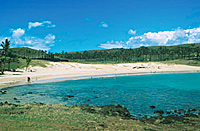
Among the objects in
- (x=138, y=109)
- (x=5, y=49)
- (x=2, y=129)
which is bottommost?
(x=138, y=109)

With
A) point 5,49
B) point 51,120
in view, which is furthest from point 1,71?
point 51,120

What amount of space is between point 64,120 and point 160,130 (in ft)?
31.8

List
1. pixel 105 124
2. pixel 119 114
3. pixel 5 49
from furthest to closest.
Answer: pixel 5 49 → pixel 119 114 → pixel 105 124

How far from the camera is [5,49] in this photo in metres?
87.2

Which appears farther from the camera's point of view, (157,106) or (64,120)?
(157,106)

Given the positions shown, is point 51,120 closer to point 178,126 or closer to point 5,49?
point 178,126

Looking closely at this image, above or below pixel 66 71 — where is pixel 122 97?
below

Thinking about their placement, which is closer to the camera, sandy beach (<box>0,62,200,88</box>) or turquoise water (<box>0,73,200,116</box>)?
turquoise water (<box>0,73,200,116</box>)

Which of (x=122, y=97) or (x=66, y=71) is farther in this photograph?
(x=66, y=71)

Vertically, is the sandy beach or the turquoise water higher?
the sandy beach

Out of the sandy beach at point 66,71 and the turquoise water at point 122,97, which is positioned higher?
the sandy beach at point 66,71

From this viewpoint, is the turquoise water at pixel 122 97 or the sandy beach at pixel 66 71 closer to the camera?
the turquoise water at pixel 122 97

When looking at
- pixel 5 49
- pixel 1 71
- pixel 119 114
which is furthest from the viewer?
pixel 5 49

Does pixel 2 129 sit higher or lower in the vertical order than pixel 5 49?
lower
